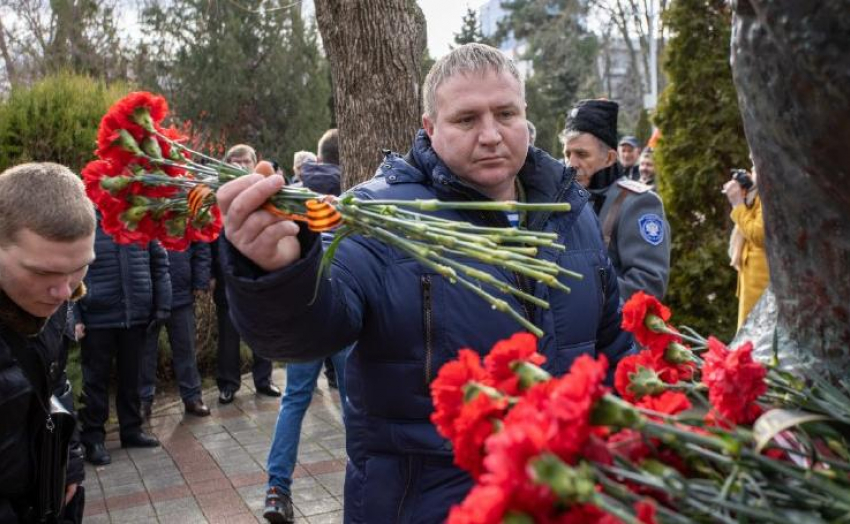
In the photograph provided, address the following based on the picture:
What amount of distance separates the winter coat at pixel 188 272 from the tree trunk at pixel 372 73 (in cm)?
290

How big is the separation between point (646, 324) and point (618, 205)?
3.13 m

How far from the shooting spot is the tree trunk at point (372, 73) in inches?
188

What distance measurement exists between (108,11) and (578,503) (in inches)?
769

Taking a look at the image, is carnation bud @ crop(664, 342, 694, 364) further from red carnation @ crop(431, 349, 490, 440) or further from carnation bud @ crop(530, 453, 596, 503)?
carnation bud @ crop(530, 453, 596, 503)

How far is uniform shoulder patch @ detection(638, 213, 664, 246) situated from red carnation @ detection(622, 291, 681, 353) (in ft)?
9.95

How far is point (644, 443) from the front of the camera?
0.92 meters

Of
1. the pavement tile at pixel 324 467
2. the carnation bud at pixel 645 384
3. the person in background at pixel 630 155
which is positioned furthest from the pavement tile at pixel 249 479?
the person in background at pixel 630 155

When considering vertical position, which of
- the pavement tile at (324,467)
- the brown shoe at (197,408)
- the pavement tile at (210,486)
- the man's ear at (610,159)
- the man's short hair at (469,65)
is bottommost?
the pavement tile at (324,467)

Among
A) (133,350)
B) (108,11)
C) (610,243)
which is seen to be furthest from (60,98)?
(108,11)

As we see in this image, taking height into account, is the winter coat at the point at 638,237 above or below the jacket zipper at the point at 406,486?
above

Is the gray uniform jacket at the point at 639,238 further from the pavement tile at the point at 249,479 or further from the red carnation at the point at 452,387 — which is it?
the red carnation at the point at 452,387

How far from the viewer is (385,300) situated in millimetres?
2129

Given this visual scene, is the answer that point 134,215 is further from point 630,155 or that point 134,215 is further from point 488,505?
point 630,155

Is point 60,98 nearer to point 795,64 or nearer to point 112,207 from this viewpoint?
point 112,207
